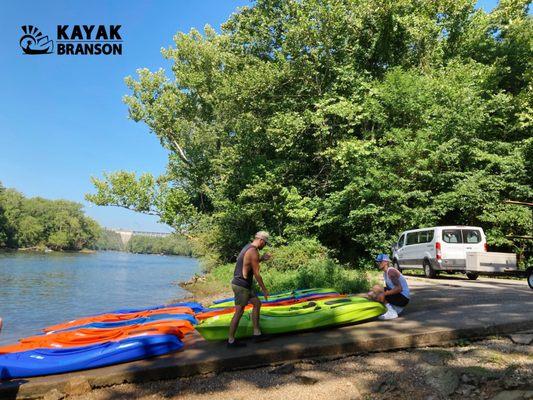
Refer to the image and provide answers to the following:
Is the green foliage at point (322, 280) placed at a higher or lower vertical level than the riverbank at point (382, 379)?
higher

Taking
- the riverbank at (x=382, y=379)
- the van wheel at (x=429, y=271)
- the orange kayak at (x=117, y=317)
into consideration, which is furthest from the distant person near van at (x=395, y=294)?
the van wheel at (x=429, y=271)

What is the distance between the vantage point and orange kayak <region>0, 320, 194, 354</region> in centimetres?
742

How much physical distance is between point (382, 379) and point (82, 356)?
4414 mm

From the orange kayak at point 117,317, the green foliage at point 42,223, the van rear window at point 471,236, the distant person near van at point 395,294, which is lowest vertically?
the orange kayak at point 117,317

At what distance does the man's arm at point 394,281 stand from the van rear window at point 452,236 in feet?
28.6

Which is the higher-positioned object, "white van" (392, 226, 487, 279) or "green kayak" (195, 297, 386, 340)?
"white van" (392, 226, 487, 279)

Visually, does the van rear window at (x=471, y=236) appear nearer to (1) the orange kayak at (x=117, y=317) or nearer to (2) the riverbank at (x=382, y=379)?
(2) the riverbank at (x=382, y=379)

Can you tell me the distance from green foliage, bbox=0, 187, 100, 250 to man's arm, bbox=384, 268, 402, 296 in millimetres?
100973

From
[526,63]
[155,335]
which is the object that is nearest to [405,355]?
[155,335]

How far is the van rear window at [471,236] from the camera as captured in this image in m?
16.0

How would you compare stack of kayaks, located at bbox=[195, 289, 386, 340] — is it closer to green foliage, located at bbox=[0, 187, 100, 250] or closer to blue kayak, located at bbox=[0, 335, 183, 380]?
blue kayak, located at bbox=[0, 335, 183, 380]

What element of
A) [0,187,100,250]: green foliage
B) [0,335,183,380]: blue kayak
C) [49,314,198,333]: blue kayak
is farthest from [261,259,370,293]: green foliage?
[0,187,100,250]: green foliage

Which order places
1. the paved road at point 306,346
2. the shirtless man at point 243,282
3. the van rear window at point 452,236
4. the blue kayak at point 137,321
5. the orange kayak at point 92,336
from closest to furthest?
the paved road at point 306,346 < the shirtless man at point 243,282 < the orange kayak at point 92,336 < the blue kayak at point 137,321 < the van rear window at point 452,236

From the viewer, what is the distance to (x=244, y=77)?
22.9m
